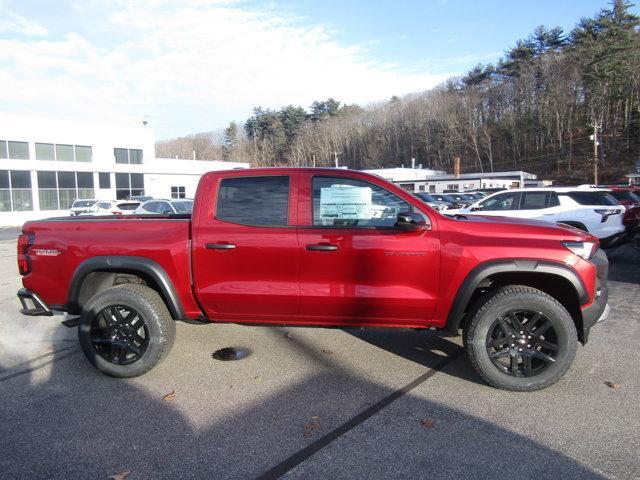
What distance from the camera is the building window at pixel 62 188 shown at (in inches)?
1415

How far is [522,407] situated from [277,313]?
2119mm

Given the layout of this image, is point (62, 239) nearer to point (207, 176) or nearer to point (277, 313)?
point (207, 176)

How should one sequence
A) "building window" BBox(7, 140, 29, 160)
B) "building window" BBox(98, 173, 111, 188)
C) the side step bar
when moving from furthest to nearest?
"building window" BBox(98, 173, 111, 188), "building window" BBox(7, 140, 29, 160), the side step bar

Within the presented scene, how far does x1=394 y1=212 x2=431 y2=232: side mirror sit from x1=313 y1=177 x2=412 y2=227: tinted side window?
0.54 ft

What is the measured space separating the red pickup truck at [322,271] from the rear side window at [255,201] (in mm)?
10

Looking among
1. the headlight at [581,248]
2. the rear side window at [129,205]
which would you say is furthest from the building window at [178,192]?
the headlight at [581,248]

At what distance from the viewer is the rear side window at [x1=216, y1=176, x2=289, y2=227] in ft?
13.8

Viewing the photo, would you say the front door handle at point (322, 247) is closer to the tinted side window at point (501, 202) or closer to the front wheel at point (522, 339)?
the front wheel at point (522, 339)

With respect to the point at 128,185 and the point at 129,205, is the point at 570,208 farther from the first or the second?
the point at 128,185

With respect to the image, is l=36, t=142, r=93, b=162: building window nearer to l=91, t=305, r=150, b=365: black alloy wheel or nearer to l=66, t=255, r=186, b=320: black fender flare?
l=66, t=255, r=186, b=320: black fender flare

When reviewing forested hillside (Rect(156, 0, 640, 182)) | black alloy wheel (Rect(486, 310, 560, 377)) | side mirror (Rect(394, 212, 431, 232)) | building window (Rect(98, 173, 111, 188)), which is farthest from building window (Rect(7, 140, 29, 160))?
forested hillside (Rect(156, 0, 640, 182))

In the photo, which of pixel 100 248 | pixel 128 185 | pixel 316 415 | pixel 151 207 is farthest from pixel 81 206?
pixel 316 415

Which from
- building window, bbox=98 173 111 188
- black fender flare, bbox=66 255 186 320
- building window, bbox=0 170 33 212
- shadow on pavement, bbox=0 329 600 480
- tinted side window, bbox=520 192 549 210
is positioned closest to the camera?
shadow on pavement, bbox=0 329 600 480

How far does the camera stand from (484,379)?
4016mm
